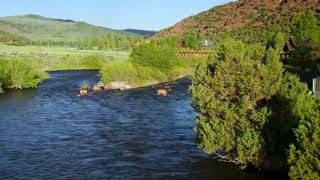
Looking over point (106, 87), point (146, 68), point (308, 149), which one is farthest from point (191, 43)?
point (308, 149)

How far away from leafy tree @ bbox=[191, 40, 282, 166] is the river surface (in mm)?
2558

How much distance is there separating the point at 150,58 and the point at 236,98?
73524mm

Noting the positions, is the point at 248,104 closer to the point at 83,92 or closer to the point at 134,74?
the point at 83,92

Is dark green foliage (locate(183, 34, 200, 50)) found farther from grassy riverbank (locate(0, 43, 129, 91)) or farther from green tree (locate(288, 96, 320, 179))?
green tree (locate(288, 96, 320, 179))

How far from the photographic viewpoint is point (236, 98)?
3981 cm

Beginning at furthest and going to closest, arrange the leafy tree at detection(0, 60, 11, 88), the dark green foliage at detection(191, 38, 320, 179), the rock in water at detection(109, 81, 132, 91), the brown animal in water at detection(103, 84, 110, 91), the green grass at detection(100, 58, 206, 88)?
1. the green grass at detection(100, 58, 206, 88)
2. the rock in water at detection(109, 81, 132, 91)
3. the brown animal in water at detection(103, 84, 110, 91)
4. the leafy tree at detection(0, 60, 11, 88)
5. the dark green foliage at detection(191, 38, 320, 179)

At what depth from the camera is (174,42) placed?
161 metres

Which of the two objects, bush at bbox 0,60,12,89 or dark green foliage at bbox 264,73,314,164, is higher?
dark green foliage at bbox 264,73,314,164

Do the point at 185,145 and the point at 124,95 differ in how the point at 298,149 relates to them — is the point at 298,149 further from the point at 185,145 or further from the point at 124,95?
the point at 124,95

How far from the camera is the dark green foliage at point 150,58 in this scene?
112 metres

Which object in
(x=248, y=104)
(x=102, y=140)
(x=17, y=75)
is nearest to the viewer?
(x=248, y=104)

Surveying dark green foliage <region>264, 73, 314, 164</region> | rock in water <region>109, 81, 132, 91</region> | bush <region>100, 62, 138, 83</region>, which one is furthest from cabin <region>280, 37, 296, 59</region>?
dark green foliage <region>264, 73, 314, 164</region>

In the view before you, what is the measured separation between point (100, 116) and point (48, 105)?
13.5 meters

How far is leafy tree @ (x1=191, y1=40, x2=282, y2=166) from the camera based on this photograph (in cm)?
3734
